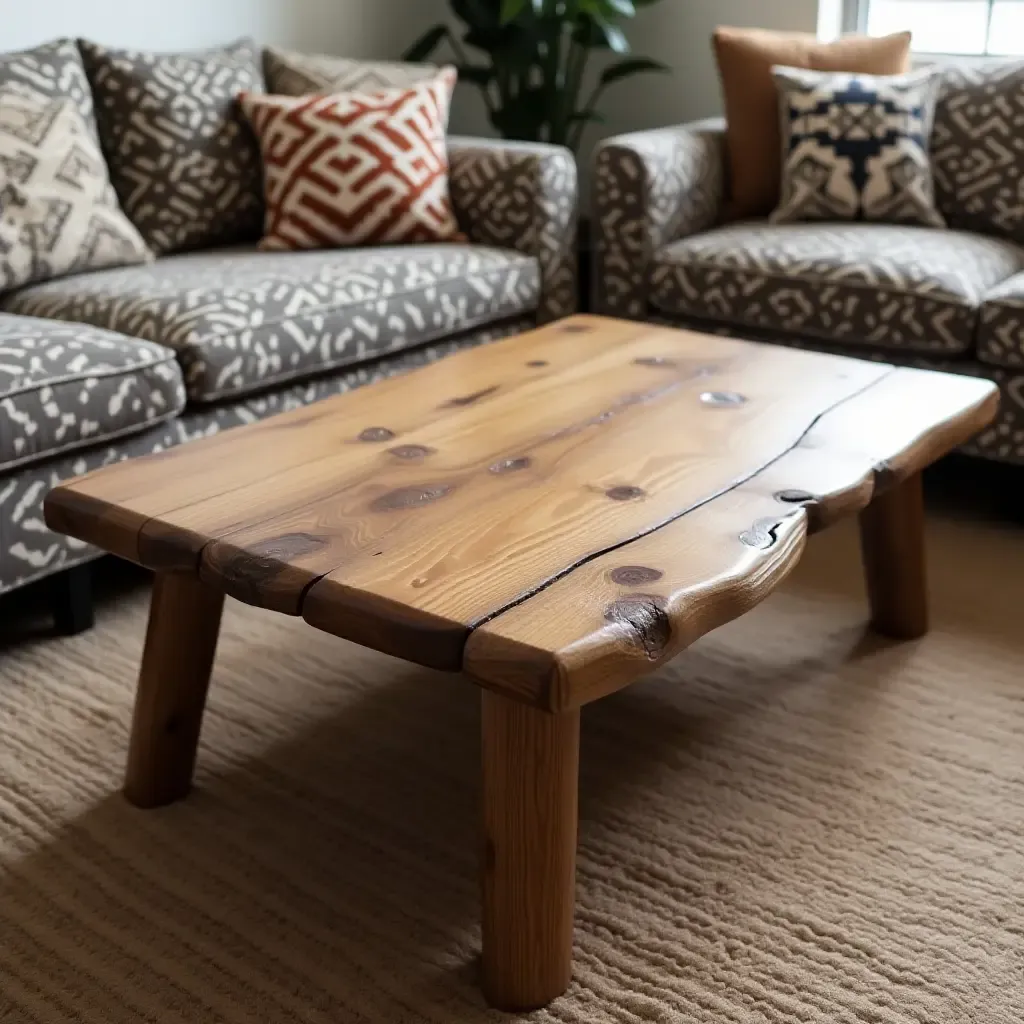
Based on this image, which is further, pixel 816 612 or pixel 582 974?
pixel 816 612

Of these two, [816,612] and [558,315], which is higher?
[558,315]

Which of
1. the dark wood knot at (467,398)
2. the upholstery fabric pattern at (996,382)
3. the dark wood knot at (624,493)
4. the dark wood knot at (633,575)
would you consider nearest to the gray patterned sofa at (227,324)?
the dark wood knot at (467,398)

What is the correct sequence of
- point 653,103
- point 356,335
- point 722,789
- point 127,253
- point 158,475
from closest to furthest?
point 158,475, point 722,789, point 356,335, point 127,253, point 653,103

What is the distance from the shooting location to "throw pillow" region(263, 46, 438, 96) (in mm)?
2812

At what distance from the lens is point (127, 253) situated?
2457 millimetres

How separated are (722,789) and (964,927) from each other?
0.34 m

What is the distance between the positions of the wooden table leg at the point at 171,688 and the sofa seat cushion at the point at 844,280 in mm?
1355

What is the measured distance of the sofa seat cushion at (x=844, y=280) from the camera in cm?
229

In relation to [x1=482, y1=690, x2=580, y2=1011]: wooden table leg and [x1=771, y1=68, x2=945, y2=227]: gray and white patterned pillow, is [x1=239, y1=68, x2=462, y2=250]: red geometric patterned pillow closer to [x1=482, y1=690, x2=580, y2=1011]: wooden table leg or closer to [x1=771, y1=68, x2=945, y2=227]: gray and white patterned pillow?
[x1=771, y1=68, x2=945, y2=227]: gray and white patterned pillow

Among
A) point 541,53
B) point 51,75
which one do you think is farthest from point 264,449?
point 541,53

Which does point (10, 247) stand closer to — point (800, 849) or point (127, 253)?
point (127, 253)

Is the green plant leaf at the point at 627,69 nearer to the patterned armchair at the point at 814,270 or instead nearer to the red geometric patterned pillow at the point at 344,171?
the patterned armchair at the point at 814,270

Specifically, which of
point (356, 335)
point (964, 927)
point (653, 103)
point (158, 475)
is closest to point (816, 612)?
point (964, 927)

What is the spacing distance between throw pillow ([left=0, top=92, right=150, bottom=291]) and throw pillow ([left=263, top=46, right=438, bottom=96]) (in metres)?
0.54
